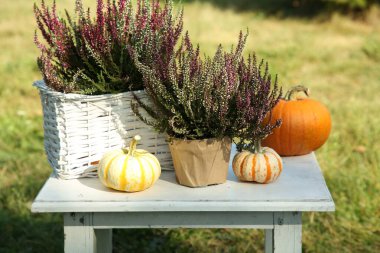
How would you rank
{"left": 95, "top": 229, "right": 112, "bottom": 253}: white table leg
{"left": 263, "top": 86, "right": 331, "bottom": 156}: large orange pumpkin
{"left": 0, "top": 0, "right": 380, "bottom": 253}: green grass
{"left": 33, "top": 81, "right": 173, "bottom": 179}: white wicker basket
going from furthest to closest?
1. {"left": 0, "top": 0, "right": 380, "bottom": 253}: green grass
2. {"left": 95, "top": 229, "right": 112, "bottom": 253}: white table leg
3. {"left": 263, "top": 86, "right": 331, "bottom": 156}: large orange pumpkin
4. {"left": 33, "top": 81, "right": 173, "bottom": 179}: white wicker basket

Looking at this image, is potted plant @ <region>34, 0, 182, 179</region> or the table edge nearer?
the table edge

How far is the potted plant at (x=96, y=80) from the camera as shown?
2225mm

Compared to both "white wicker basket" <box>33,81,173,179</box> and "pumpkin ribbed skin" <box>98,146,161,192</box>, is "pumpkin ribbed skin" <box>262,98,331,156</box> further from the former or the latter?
"pumpkin ribbed skin" <box>98,146,161,192</box>

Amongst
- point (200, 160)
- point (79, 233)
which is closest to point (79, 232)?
point (79, 233)

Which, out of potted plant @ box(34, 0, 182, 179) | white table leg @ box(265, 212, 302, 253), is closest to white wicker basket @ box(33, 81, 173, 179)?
potted plant @ box(34, 0, 182, 179)

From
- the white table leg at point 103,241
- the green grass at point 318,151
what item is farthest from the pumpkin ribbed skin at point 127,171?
the green grass at point 318,151

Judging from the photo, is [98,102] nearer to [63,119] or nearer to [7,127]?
[63,119]

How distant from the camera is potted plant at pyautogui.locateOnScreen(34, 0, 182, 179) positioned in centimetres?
222

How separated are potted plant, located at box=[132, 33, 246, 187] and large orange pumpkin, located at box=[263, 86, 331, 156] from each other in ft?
1.63

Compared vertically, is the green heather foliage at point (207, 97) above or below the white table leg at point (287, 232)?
above

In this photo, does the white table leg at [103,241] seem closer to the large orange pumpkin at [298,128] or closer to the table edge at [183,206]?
the table edge at [183,206]

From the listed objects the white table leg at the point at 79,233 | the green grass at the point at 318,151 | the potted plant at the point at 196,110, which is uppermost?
the potted plant at the point at 196,110

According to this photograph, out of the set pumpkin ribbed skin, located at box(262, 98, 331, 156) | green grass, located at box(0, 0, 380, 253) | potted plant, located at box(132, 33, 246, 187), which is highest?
potted plant, located at box(132, 33, 246, 187)

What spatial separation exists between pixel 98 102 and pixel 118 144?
→ 0.59 feet
